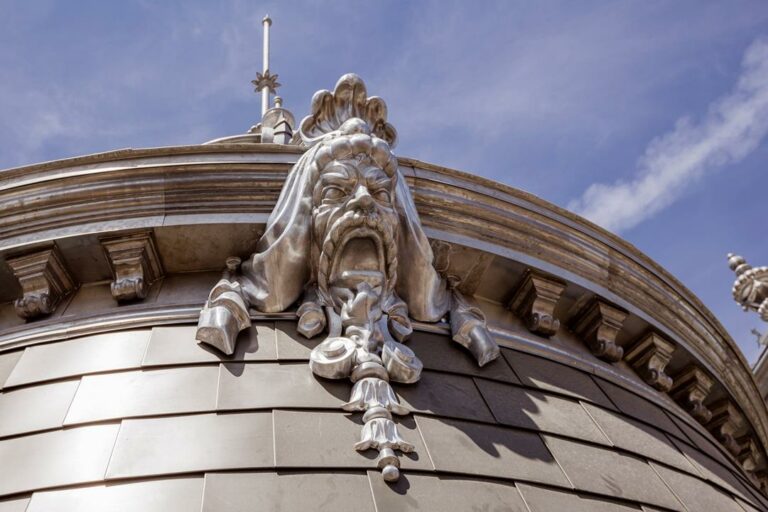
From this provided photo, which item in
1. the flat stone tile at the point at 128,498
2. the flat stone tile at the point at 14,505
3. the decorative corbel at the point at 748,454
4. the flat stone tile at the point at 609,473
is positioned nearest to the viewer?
the flat stone tile at the point at 128,498

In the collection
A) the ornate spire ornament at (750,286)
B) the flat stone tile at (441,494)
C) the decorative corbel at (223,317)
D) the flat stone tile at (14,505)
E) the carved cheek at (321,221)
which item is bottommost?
the flat stone tile at (441,494)

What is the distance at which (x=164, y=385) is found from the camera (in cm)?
515

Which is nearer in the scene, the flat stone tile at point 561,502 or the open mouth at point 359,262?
the flat stone tile at point 561,502

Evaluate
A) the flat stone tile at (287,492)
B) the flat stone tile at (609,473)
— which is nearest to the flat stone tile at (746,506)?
the flat stone tile at (609,473)

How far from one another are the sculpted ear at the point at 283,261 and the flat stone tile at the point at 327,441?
121cm

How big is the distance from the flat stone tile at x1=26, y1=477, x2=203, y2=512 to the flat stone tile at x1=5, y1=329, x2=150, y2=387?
44.2 inches

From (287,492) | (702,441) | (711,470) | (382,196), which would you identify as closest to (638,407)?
(711,470)

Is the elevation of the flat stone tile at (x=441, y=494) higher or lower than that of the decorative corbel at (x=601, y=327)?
lower

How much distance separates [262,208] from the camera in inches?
251

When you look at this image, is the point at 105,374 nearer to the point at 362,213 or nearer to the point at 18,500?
the point at 18,500

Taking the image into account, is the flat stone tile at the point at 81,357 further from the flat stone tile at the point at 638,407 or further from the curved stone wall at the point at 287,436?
the flat stone tile at the point at 638,407

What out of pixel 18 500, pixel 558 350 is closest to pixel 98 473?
pixel 18 500

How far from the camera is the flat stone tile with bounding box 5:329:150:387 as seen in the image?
5.39m

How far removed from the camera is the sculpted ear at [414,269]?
6195mm
